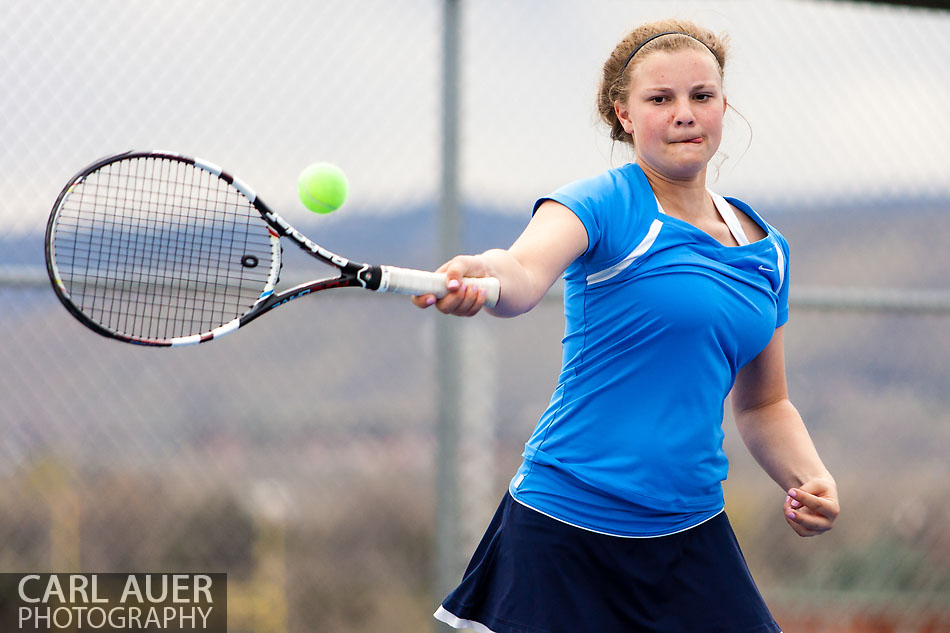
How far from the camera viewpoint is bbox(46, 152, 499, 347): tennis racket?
6.61 feet

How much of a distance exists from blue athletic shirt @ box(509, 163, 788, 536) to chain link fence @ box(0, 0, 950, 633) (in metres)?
1.26

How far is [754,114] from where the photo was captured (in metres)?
4.29

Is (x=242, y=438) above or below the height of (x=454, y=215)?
below

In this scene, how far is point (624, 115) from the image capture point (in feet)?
7.13

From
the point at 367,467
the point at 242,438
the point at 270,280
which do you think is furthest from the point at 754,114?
the point at 270,280

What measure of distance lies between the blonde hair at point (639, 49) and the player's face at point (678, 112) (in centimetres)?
3

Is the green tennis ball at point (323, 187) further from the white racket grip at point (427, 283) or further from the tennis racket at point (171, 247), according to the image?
the white racket grip at point (427, 283)

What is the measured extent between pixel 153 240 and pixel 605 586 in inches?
66.3

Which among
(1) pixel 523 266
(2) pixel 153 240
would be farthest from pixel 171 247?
(1) pixel 523 266

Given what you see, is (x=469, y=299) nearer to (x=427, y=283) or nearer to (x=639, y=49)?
(x=427, y=283)

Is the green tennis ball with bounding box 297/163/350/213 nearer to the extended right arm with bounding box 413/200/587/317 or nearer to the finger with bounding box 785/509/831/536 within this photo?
the extended right arm with bounding box 413/200/587/317

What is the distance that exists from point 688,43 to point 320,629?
253cm

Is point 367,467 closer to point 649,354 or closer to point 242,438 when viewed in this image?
point 242,438

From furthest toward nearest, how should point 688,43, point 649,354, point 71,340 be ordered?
point 71,340 < point 688,43 < point 649,354
